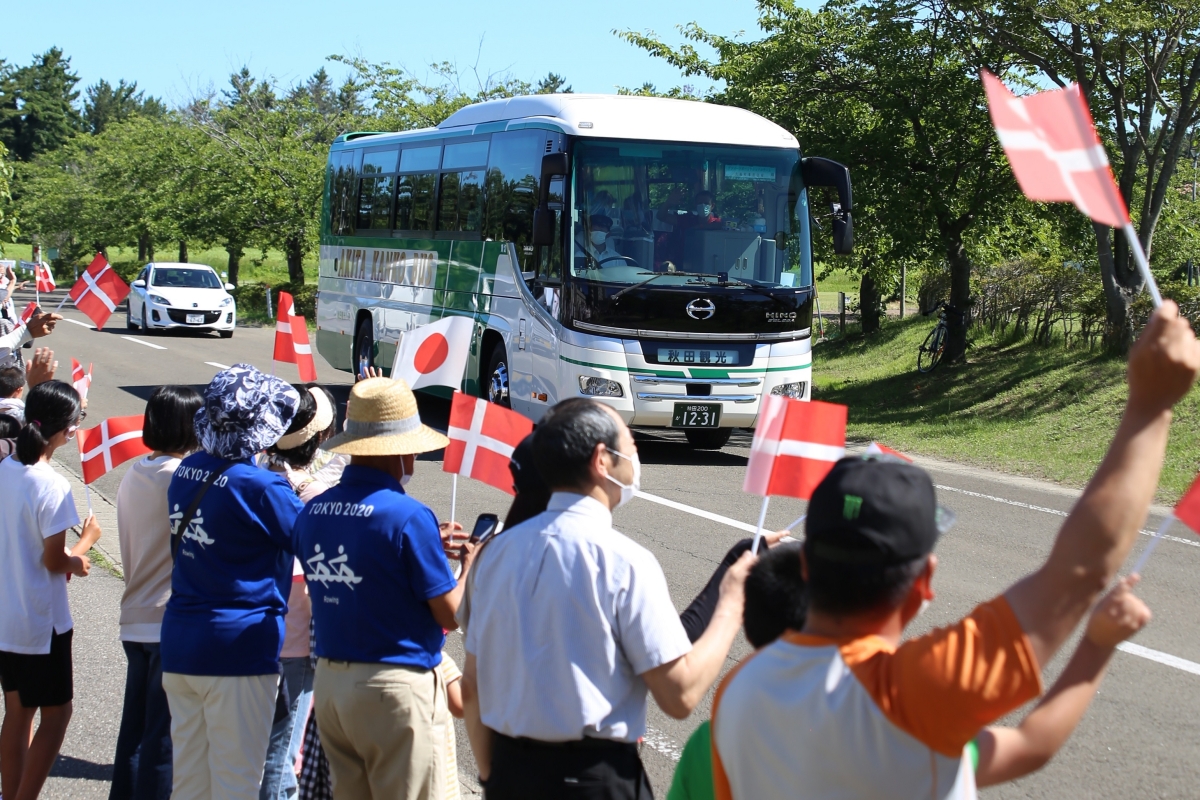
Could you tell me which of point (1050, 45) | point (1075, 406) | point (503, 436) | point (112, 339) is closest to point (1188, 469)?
point (1075, 406)

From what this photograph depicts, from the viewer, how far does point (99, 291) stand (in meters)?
8.68

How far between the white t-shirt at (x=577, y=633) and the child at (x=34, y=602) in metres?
2.33

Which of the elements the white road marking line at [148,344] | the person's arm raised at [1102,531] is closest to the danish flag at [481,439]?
the person's arm raised at [1102,531]

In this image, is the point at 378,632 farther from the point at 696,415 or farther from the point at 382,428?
the point at 696,415

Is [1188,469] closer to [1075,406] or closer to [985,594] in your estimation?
[1075,406]

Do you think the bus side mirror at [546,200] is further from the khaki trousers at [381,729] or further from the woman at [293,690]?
the khaki trousers at [381,729]

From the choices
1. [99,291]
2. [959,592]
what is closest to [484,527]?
[959,592]

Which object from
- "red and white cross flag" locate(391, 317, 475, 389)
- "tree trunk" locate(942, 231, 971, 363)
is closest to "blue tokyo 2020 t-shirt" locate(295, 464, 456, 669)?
"red and white cross flag" locate(391, 317, 475, 389)

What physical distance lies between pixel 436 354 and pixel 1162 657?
13.6ft

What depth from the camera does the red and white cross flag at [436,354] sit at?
551 centimetres

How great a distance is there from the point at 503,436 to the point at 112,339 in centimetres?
2464

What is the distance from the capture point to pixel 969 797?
186 cm

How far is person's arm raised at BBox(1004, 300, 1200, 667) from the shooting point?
1.70m

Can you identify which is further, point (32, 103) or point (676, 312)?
point (32, 103)
